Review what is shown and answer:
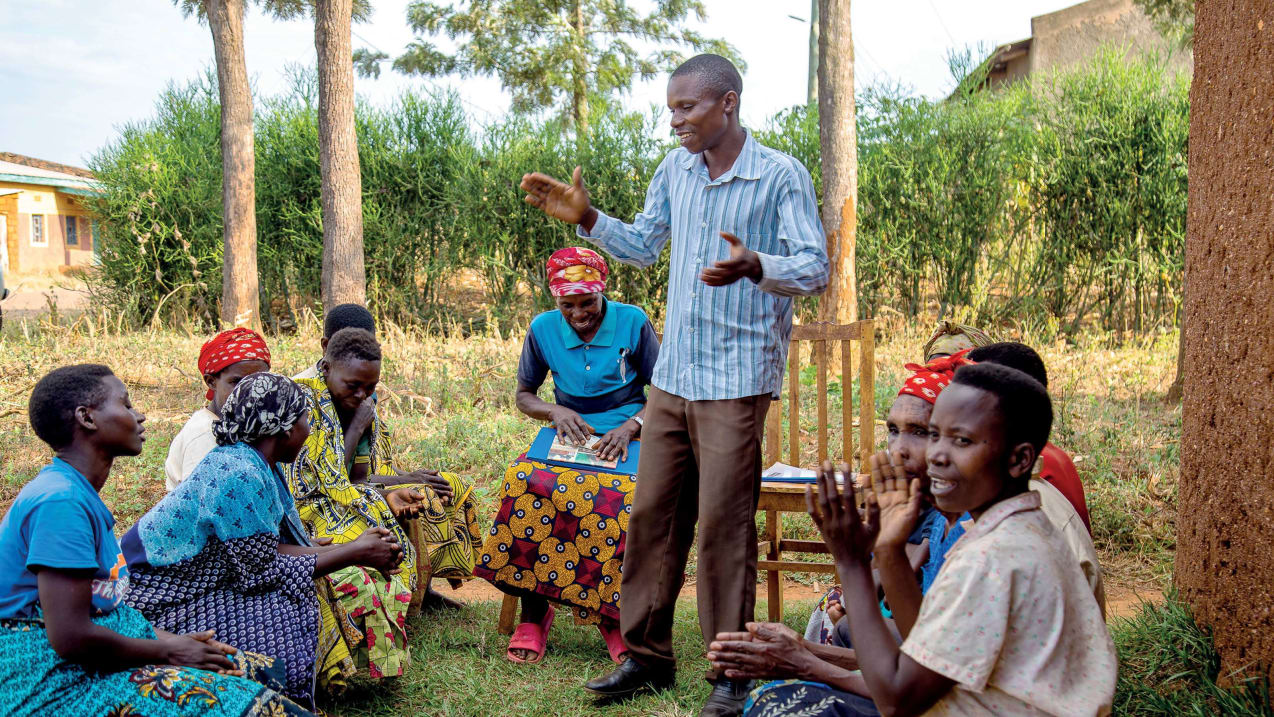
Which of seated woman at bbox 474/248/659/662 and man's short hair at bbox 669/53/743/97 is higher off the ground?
man's short hair at bbox 669/53/743/97

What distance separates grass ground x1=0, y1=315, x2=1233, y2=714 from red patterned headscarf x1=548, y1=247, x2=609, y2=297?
1.64m

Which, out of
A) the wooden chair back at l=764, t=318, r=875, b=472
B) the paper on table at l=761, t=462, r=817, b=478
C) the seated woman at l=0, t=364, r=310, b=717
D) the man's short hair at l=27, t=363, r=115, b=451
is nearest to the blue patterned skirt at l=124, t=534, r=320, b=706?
the seated woman at l=0, t=364, r=310, b=717

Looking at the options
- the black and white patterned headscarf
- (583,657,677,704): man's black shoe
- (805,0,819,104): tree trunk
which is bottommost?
(583,657,677,704): man's black shoe

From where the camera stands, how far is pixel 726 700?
335cm

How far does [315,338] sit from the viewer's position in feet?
37.3

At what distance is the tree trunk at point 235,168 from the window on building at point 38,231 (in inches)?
658

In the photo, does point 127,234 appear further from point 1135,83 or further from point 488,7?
point 1135,83

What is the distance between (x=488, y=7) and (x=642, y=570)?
67.6ft

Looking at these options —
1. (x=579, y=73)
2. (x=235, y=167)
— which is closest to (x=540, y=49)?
(x=579, y=73)

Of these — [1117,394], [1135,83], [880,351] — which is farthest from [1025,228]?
[1117,394]

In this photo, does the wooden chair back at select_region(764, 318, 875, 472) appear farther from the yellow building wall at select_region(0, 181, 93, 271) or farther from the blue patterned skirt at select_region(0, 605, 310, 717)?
the yellow building wall at select_region(0, 181, 93, 271)

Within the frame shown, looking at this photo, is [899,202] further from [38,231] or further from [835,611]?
[38,231]

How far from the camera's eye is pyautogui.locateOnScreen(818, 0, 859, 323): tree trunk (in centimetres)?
977

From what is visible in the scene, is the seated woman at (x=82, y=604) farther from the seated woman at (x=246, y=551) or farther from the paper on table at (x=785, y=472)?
the paper on table at (x=785, y=472)
